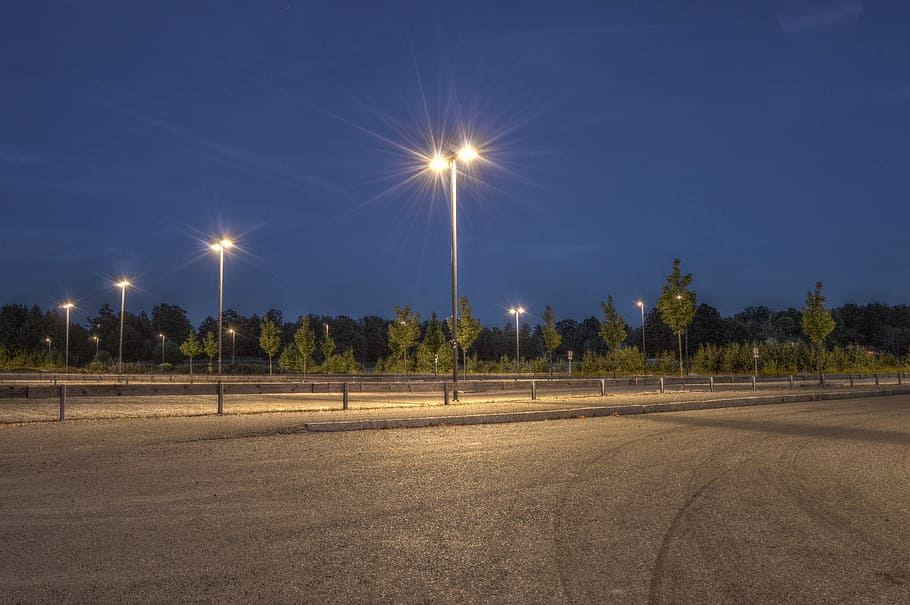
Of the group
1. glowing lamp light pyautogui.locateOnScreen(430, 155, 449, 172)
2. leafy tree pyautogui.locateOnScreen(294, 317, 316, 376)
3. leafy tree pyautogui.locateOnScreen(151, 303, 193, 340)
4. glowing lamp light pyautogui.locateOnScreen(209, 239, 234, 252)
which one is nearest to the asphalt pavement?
glowing lamp light pyautogui.locateOnScreen(430, 155, 449, 172)

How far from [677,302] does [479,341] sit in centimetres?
9557

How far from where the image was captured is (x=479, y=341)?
486 feet

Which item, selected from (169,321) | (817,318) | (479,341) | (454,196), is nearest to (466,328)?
(817,318)

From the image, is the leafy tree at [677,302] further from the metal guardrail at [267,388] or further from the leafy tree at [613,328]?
the metal guardrail at [267,388]

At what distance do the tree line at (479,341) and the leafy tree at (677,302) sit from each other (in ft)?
0.28

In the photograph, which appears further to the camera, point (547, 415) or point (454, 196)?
point (454, 196)

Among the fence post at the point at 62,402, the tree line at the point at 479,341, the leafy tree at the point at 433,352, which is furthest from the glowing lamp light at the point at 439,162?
the leafy tree at the point at 433,352

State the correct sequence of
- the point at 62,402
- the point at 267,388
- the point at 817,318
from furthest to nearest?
the point at 817,318
the point at 267,388
the point at 62,402

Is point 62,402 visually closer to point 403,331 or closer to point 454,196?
point 454,196

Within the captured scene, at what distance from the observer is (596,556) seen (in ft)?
17.2

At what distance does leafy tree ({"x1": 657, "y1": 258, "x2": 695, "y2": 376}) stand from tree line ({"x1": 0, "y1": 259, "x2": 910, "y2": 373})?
3.4 inches

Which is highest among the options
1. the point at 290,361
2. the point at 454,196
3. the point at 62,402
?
the point at 454,196

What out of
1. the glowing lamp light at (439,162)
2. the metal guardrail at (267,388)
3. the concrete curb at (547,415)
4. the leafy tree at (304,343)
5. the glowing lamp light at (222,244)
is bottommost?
the concrete curb at (547,415)

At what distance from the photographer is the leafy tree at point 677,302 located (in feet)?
175
